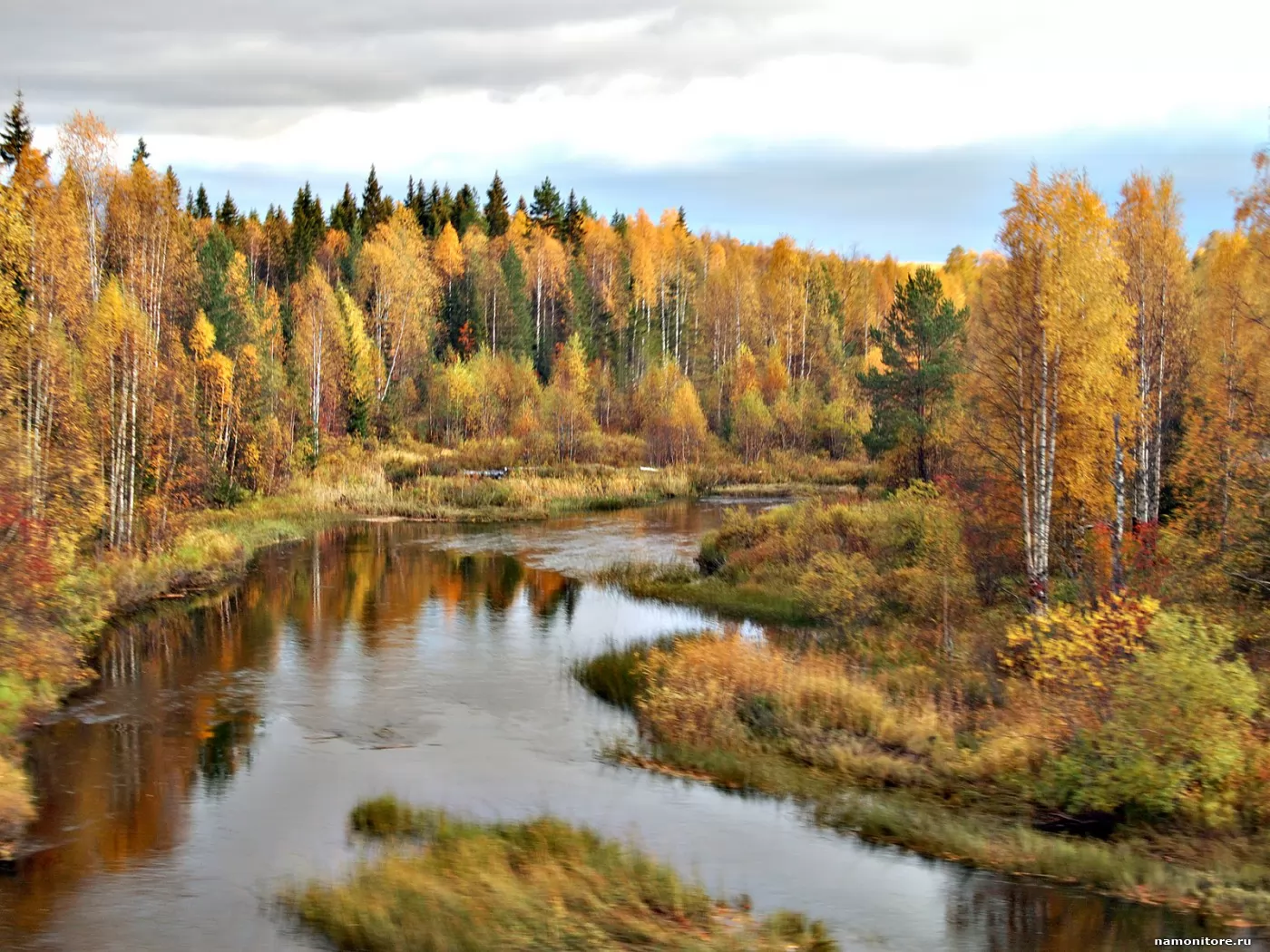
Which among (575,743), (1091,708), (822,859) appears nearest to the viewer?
(822,859)

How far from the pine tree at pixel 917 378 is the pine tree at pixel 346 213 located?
5923 centimetres

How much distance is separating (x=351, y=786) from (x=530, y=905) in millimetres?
6443

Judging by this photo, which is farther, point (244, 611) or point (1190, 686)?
point (244, 611)

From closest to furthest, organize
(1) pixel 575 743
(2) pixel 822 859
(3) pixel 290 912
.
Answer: (3) pixel 290 912 → (2) pixel 822 859 → (1) pixel 575 743

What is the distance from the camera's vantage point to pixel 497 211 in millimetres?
106812

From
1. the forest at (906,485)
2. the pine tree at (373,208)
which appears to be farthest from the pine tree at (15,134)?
the pine tree at (373,208)

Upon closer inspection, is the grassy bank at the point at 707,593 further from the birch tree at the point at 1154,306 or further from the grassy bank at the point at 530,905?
the grassy bank at the point at 530,905

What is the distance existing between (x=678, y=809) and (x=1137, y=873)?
621 centimetres

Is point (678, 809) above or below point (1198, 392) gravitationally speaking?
below

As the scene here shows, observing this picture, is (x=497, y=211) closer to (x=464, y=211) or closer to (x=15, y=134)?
(x=464, y=211)

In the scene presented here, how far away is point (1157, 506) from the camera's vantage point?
29.9 m

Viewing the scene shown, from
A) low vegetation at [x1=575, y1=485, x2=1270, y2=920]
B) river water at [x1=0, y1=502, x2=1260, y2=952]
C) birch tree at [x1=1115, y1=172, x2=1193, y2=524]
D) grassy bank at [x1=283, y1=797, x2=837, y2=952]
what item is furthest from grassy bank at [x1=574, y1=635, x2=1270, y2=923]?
birch tree at [x1=1115, y1=172, x2=1193, y2=524]

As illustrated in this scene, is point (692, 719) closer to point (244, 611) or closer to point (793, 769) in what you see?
point (793, 769)

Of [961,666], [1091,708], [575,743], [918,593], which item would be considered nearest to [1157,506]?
[918,593]
